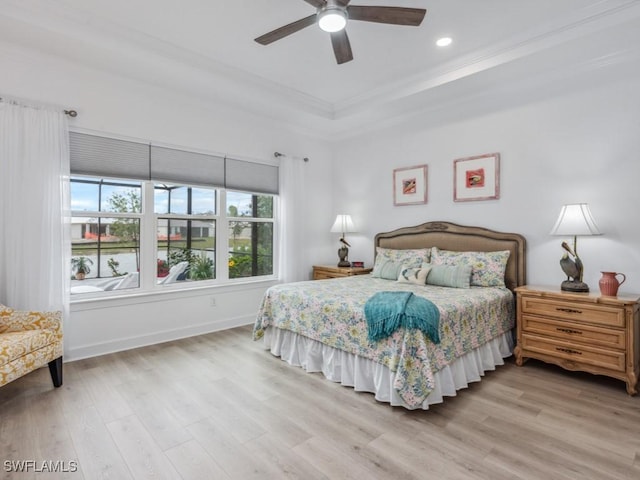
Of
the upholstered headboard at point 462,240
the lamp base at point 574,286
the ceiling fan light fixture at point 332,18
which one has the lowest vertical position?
the lamp base at point 574,286

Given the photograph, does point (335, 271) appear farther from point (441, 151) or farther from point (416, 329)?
point (416, 329)

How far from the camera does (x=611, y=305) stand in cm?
272

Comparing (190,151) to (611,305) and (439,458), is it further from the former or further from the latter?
(611,305)

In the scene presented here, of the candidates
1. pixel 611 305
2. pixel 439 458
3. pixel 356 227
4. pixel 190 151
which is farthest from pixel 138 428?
pixel 356 227

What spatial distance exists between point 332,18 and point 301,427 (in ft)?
8.57

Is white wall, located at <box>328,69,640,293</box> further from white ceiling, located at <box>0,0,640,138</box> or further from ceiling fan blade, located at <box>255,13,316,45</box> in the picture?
ceiling fan blade, located at <box>255,13,316,45</box>

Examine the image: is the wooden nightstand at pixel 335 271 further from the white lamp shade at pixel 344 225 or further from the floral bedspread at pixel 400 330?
the floral bedspread at pixel 400 330

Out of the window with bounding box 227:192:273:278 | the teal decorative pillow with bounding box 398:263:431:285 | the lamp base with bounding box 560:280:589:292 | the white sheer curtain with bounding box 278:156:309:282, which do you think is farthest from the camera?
the white sheer curtain with bounding box 278:156:309:282

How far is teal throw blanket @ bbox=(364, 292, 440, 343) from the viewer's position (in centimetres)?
234

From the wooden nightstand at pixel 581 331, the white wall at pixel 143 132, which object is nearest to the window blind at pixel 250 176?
the white wall at pixel 143 132

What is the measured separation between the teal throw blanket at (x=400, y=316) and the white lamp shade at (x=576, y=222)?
1.58 meters

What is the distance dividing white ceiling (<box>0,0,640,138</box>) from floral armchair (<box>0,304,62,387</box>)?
7.48ft

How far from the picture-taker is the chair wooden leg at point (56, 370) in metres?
2.72

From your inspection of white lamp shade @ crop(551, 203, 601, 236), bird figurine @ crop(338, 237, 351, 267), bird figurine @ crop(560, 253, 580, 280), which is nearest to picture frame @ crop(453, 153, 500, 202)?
white lamp shade @ crop(551, 203, 601, 236)
